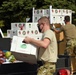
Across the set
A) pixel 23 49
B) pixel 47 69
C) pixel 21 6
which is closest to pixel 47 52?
pixel 47 69

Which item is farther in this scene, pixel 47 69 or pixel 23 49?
pixel 47 69

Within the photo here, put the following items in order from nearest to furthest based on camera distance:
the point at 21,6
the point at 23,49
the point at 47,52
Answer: the point at 23,49 < the point at 47,52 < the point at 21,6

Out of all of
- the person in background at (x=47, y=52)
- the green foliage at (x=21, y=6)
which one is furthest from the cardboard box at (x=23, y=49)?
the green foliage at (x=21, y=6)

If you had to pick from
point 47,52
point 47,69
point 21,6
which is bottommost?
point 47,69

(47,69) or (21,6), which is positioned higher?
(21,6)

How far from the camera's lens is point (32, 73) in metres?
4.19

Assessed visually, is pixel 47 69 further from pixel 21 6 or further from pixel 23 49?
pixel 21 6

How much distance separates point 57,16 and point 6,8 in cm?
1976

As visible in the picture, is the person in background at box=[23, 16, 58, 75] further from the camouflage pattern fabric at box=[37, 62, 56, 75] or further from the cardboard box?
the cardboard box

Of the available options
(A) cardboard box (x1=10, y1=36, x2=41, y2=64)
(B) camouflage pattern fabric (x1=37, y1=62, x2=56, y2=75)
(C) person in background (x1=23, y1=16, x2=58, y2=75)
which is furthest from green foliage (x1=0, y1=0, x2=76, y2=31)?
(A) cardboard box (x1=10, y1=36, x2=41, y2=64)

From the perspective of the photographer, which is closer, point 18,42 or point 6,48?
point 18,42

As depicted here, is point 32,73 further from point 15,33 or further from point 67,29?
point 15,33

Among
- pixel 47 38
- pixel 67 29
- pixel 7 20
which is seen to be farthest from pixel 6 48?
pixel 7 20

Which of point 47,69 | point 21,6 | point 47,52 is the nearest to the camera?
point 47,69
